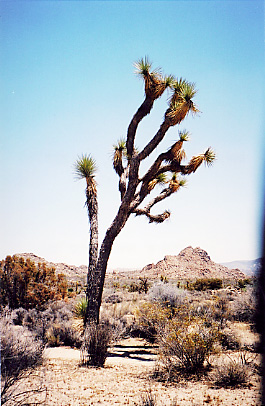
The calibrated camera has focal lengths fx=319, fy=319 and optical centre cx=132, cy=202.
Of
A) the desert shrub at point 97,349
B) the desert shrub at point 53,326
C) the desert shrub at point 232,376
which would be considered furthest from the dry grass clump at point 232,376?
the desert shrub at point 53,326

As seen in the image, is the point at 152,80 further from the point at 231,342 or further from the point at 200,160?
the point at 231,342

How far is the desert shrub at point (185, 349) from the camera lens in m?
6.93

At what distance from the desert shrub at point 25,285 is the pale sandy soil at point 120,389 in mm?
5398

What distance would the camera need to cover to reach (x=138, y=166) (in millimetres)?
10164

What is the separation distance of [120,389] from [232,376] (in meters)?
2.13

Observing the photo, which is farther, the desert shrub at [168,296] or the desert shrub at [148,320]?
the desert shrub at [168,296]

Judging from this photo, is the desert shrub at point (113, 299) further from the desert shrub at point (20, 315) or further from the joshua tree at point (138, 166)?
the joshua tree at point (138, 166)

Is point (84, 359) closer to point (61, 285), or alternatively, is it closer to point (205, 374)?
point (205, 374)

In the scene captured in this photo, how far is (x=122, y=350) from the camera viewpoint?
1027 cm

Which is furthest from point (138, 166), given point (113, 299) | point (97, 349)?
point (113, 299)

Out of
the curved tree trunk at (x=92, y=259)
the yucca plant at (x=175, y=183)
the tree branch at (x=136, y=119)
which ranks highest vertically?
the tree branch at (x=136, y=119)

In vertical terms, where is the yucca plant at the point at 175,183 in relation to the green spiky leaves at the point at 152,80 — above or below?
below

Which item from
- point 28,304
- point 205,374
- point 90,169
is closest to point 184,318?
point 205,374

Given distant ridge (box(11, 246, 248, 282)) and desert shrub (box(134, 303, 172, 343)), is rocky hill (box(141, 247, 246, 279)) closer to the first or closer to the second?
distant ridge (box(11, 246, 248, 282))
